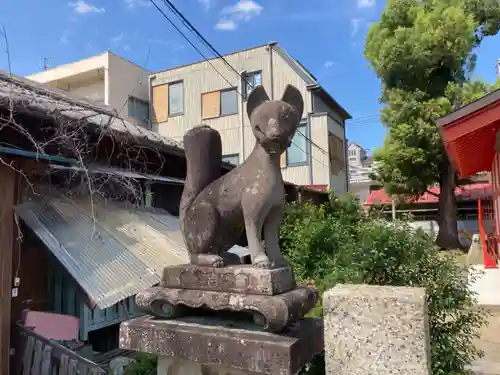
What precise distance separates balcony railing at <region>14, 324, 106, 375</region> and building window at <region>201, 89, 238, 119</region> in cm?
1541

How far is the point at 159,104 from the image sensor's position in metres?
20.2

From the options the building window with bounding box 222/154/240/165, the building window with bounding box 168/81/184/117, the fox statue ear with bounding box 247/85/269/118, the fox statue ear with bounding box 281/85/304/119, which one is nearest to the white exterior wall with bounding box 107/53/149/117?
the building window with bounding box 168/81/184/117

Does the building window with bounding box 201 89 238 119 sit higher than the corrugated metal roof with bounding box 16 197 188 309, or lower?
higher

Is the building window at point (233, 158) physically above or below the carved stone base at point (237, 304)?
above

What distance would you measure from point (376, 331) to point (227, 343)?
0.85m

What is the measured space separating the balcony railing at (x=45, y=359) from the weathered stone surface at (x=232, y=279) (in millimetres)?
2186

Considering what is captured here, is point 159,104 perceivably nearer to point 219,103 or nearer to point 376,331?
point 219,103

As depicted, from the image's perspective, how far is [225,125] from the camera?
61.4ft

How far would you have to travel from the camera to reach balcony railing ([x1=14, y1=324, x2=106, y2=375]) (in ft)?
12.7

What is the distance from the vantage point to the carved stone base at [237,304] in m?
2.02

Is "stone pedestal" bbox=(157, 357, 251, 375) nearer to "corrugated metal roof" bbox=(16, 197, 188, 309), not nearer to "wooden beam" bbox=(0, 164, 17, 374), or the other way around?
"corrugated metal roof" bbox=(16, 197, 188, 309)

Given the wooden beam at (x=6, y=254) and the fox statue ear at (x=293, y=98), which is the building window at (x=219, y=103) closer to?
the wooden beam at (x=6, y=254)

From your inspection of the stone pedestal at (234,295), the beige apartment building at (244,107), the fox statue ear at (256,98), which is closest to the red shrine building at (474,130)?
the fox statue ear at (256,98)

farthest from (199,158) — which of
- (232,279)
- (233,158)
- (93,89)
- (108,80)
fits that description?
(93,89)
